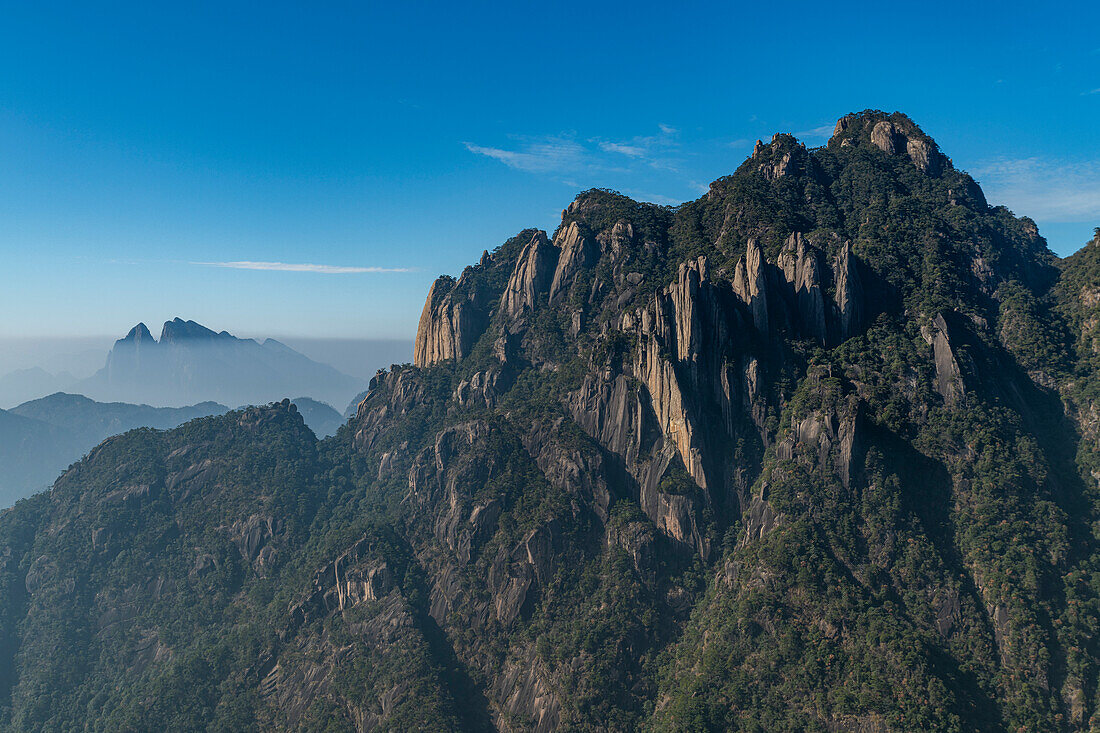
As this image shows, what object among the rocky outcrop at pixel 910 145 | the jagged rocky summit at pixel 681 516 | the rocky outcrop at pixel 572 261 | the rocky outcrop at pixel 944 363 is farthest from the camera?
the rocky outcrop at pixel 572 261

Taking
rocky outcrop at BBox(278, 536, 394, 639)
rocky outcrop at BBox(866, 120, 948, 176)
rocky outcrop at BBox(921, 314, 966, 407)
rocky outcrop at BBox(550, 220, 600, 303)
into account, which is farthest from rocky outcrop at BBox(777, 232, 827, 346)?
rocky outcrop at BBox(278, 536, 394, 639)

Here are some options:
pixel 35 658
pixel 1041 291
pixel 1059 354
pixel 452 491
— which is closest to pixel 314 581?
pixel 452 491

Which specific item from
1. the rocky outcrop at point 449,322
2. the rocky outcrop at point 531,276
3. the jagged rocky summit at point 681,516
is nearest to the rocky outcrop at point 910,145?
the jagged rocky summit at point 681,516

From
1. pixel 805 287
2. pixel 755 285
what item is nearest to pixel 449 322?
pixel 755 285

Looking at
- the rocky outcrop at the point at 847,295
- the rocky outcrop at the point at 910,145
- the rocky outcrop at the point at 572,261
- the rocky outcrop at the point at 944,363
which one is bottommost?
the rocky outcrop at the point at 944,363

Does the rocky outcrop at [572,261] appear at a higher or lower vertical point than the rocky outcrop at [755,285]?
higher

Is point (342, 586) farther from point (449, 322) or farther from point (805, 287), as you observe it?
point (805, 287)

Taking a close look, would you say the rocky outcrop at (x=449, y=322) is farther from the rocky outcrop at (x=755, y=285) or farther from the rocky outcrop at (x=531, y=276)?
the rocky outcrop at (x=755, y=285)

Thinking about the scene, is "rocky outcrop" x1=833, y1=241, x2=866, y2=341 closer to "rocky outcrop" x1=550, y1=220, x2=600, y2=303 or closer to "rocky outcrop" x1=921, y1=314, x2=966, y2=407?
"rocky outcrop" x1=921, y1=314, x2=966, y2=407
